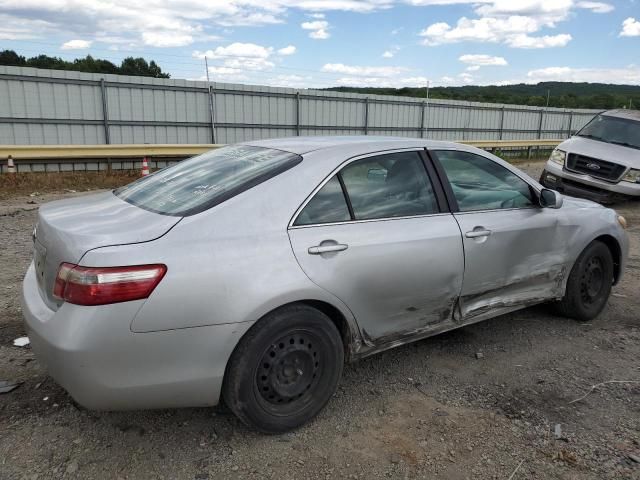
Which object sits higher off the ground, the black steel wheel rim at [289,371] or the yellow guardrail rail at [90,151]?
the yellow guardrail rail at [90,151]

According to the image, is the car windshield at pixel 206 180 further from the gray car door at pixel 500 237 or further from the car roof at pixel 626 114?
the car roof at pixel 626 114

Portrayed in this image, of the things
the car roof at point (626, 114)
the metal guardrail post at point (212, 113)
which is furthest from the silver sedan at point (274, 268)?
the metal guardrail post at point (212, 113)

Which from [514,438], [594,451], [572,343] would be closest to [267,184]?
[514,438]

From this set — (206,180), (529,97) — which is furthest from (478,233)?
(529,97)

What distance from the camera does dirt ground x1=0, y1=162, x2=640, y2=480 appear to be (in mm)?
2623

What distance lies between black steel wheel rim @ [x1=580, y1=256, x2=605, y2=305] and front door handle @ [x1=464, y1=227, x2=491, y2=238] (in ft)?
4.59

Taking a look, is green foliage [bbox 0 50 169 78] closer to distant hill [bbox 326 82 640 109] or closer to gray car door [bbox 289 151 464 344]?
distant hill [bbox 326 82 640 109]

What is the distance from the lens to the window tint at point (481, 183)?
142 inches

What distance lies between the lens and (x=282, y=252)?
2713mm

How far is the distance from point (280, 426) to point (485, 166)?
2317 mm

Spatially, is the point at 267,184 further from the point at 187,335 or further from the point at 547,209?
the point at 547,209

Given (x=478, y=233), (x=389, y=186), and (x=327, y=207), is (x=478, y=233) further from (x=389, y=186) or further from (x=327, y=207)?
(x=327, y=207)

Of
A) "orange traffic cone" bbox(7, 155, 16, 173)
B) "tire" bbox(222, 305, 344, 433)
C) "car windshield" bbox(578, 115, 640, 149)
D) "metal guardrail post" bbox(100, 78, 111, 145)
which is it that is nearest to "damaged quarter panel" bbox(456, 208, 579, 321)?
"tire" bbox(222, 305, 344, 433)

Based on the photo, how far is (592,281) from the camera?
4.52 m
